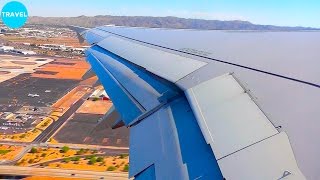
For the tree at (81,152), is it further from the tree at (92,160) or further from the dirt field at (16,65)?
the dirt field at (16,65)

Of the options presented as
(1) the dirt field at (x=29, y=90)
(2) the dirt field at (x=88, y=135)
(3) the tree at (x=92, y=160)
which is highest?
(1) the dirt field at (x=29, y=90)

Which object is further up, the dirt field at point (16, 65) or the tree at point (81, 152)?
the dirt field at point (16, 65)

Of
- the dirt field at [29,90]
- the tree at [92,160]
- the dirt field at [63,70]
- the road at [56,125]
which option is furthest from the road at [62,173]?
the dirt field at [63,70]

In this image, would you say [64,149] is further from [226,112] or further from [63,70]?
[63,70]

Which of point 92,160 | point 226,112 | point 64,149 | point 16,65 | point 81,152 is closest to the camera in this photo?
point 226,112

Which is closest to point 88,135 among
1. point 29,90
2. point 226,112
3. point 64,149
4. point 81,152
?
point 64,149

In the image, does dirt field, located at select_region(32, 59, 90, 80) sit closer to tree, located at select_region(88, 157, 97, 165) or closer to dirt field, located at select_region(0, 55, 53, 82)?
dirt field, located at select_region(0, 55, 53, 82)

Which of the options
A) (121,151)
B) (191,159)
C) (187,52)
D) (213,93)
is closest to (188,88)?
(213,93)

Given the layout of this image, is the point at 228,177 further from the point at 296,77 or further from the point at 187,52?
the point at 187,52

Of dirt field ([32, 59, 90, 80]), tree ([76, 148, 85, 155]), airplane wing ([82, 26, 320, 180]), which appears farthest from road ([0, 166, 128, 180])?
dirt field ([32, 59, 90, 80])
